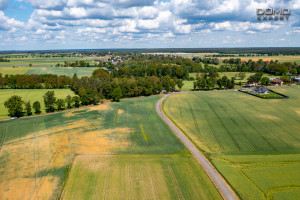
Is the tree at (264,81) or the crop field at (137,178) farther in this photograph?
the tree at (264,81)

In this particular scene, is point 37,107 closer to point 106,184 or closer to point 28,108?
point 28,108

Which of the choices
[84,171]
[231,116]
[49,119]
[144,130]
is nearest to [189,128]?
[144,130]

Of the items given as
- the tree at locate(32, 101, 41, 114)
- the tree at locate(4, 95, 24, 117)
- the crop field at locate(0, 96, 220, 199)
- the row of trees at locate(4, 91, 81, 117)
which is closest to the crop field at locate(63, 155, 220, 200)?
the crop field at locate(0, 96, 220, 199)

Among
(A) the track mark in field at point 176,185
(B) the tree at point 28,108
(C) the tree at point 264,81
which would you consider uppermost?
(C) the tree at point 264,81

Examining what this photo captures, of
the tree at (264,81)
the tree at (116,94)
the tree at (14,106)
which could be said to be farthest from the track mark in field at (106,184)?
the tree at (264,81)

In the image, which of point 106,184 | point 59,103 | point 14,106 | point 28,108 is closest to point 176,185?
point 106,184

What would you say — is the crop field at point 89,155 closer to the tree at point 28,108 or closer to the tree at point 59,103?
the tree at point 28,108

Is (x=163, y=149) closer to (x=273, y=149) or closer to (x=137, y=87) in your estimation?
(x=273, y=149)
